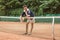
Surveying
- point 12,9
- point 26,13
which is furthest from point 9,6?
point 26,13

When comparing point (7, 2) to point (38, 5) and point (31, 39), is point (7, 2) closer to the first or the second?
point (38, 5)

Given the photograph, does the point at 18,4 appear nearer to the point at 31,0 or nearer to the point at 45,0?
the point at 31,0

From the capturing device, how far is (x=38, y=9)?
34.9m

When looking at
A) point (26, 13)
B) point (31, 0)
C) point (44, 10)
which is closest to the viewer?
point (26, 13)

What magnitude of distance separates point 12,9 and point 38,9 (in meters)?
5.58

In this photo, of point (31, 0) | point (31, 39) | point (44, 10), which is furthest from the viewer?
point (31, 0)

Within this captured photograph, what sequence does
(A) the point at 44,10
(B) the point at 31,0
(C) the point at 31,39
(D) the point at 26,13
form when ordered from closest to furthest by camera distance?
(C) the point at 31,39 → (D) the point at 26,13 → (A) the point at 44,10 → (B) the point at 31,0

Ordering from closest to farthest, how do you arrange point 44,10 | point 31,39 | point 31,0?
point 31,39, point 44,10, point 31,0

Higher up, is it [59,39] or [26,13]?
[26,13]

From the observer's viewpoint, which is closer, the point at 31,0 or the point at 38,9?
the point at 38,9

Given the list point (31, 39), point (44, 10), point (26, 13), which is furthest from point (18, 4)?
point (31, 39)

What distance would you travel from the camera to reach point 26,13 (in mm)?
11188

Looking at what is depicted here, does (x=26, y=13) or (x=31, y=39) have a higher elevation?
(x=26, y=13)

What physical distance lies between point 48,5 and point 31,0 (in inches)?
155
